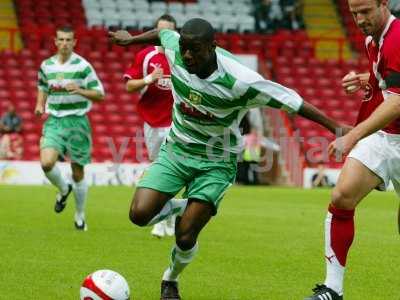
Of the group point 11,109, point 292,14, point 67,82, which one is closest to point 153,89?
point 67,82

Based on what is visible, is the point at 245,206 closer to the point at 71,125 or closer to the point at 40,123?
the point at 71,125

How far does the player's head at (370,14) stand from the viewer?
6387mm

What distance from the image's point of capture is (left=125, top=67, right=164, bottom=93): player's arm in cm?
1053

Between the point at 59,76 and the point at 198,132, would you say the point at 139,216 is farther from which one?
the point at 59,76

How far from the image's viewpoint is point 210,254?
9750mm

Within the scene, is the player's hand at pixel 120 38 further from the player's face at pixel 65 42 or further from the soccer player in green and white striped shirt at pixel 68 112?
the player's face at pixel 65 42

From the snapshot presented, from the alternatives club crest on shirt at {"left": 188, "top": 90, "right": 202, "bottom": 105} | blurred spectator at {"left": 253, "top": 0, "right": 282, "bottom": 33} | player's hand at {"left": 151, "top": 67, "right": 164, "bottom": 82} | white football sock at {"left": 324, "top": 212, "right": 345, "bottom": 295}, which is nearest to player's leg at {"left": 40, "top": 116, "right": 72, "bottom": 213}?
player's hand at {"left": 151, "top": 67, "right": 164, "bottom": 82}

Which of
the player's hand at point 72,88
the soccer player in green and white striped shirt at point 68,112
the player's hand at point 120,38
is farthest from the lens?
the soccer player in green and white striped shirt at point 68,112

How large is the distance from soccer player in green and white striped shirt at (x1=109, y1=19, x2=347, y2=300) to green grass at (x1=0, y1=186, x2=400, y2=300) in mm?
645

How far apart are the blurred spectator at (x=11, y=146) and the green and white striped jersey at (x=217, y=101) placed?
700 inches

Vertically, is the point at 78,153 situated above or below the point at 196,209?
below

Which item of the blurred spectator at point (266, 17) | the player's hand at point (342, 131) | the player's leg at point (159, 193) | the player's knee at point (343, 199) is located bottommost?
the blurred spectator at point (266, 17)

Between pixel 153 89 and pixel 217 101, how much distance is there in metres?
4.69

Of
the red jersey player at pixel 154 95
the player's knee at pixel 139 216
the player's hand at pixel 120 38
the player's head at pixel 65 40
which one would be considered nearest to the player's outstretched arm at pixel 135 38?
the player's hand at pixel 120 38
